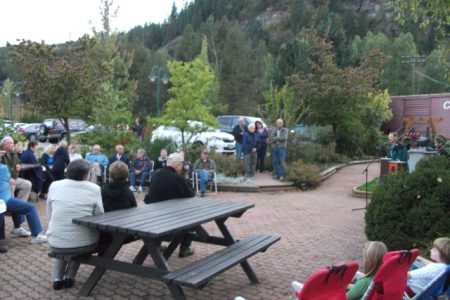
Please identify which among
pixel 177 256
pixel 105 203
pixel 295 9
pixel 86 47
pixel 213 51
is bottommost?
pixel 177 256

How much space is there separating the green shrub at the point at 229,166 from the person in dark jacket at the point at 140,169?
2.57 meters

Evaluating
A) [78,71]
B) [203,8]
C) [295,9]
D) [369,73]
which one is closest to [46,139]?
[78,71]

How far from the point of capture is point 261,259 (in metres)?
6.67

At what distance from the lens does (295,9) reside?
116688 millimetres

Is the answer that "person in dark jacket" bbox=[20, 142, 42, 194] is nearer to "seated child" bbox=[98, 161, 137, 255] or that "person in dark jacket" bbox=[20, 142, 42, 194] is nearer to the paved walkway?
the paved walkway

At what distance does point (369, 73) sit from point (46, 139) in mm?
20425

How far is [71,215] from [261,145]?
11.0m

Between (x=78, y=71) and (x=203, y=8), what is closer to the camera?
(x=78, y=71)

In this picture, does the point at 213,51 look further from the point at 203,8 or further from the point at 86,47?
the point at 203,8

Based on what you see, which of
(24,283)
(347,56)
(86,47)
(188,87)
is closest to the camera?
(24,283)

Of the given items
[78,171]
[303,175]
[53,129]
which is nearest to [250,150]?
[303,175]

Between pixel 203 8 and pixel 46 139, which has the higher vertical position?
pixel 203 8

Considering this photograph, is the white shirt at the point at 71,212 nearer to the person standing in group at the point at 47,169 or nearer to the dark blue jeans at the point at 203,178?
the person standing in group at the point at 47,169

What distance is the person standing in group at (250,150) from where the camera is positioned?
47.5 feet
